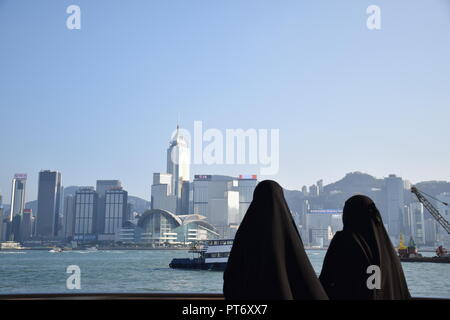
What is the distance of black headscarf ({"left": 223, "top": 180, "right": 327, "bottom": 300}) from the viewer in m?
2.45

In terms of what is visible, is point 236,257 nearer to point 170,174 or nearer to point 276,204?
point 276,204

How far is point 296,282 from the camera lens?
249cm

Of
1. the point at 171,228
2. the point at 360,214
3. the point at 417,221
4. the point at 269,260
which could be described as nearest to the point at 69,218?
the point at 171,228

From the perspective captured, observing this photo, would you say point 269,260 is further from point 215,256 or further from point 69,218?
point 69,218

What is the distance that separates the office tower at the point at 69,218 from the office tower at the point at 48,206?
2589mm

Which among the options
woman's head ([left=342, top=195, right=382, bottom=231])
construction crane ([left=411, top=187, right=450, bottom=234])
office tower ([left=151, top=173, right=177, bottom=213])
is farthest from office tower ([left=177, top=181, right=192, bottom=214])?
woman's head ([left=342, top=195, right=382, bottom=231])

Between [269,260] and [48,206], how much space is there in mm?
109156

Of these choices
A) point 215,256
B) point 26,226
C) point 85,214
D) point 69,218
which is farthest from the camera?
point 69,218

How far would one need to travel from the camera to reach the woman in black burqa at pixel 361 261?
2.95 meters

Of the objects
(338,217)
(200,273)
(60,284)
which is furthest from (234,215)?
(60,284)

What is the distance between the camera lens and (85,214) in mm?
109688

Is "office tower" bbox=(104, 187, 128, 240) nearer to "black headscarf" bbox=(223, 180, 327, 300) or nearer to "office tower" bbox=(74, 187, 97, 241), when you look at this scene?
"office tower" bbox=(74, 187, 97, 241)
